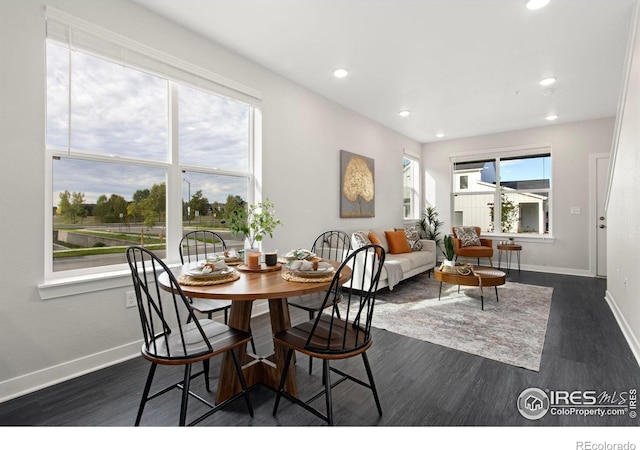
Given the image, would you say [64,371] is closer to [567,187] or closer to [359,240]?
[359,240]

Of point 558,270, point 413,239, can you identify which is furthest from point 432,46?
point 558,270

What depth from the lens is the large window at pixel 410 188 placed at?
21.9 feet

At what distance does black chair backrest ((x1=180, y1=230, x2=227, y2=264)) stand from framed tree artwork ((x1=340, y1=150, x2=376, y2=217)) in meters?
2.14

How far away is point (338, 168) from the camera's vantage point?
4699 millimetres

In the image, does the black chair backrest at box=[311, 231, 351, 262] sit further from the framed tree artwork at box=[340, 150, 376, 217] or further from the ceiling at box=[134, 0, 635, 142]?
the ceiling at box=[134, 0, 635, 142]

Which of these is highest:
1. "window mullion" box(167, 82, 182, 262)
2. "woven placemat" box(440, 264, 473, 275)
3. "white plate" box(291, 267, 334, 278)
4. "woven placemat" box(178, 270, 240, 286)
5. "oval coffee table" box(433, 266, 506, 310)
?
"window mullion" box(167, 82, 182, 262)

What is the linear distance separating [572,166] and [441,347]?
16.3 feet

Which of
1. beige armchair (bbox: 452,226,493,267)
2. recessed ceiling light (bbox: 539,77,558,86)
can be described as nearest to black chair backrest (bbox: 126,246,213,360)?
recessed ceiling light (bbox: 539,77,558,86)

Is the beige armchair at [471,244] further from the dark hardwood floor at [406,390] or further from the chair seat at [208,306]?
the chair seat at [208,306]

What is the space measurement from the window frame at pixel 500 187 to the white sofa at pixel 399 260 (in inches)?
74.5

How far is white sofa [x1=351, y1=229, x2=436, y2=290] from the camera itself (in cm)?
410

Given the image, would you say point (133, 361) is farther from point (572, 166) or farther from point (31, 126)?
point (572, 166)

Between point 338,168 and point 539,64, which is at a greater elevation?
point 539,64

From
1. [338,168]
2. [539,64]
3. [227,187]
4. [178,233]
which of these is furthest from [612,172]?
[178,233]
